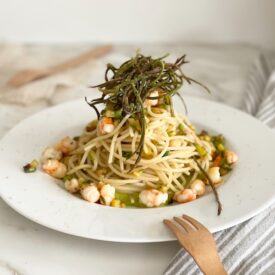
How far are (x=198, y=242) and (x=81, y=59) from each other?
6.96ft

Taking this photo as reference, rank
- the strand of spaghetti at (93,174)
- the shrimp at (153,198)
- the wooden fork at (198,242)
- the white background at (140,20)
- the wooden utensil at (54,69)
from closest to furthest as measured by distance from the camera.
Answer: the wooden fork at (198,242)
the shrimp at (153,198)
the strand of spaghetti at (93,174)
the wooden utensil at (54,69)
the white background at (140,20)

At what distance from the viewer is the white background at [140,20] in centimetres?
388

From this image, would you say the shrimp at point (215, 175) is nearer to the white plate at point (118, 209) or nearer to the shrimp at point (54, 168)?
the white plate at point (118, 209)

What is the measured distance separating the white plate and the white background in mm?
1295

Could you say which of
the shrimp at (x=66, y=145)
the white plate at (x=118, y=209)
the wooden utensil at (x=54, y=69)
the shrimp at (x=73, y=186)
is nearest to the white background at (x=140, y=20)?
the wooden utensil at (x=54, y=69)

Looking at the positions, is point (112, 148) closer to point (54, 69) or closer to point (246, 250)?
point (246, 250)

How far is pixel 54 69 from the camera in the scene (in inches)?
141

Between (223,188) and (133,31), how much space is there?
210 cm

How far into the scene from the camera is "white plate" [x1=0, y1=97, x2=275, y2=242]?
1.92 metres

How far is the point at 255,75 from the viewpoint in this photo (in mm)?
3527

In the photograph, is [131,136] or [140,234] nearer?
[140,234]

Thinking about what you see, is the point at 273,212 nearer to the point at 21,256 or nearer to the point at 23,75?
the point at 21,256

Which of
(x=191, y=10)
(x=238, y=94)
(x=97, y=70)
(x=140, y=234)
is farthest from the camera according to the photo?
(x=191, y=10)

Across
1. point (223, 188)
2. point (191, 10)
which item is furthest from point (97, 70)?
point (223, 188)
